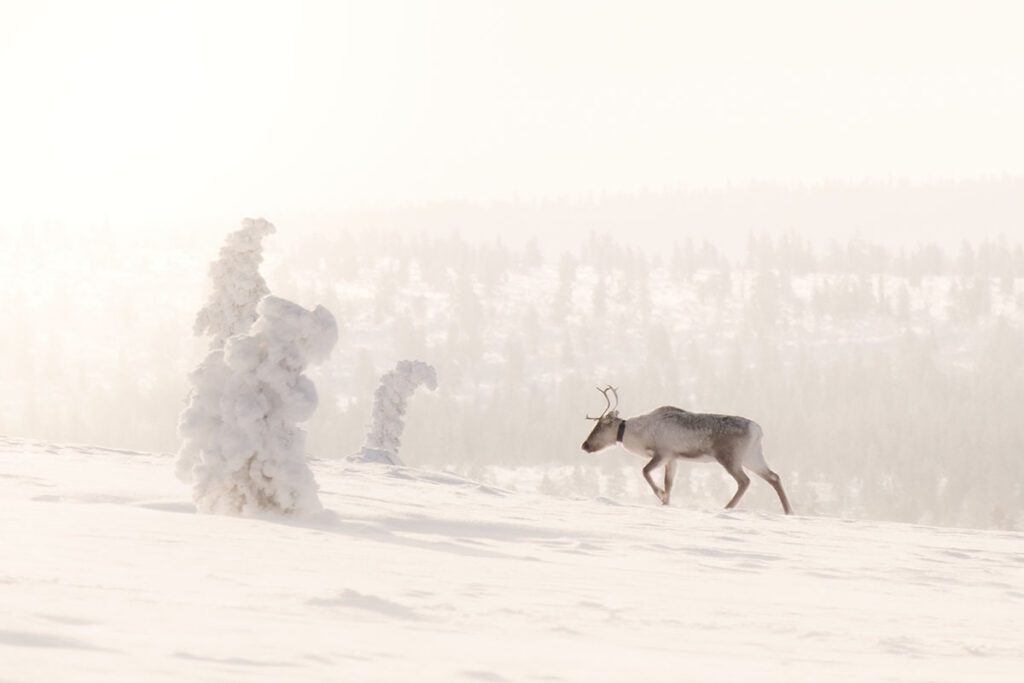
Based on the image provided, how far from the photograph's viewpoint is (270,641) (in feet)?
15.4

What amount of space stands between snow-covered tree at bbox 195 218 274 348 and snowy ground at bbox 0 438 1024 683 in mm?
23570

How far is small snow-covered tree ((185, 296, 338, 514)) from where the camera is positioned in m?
11.0

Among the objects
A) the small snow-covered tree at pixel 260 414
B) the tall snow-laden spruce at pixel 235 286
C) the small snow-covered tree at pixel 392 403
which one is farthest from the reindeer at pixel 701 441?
the small snow-covered tree at pixel 392 403

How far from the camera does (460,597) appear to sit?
688cm

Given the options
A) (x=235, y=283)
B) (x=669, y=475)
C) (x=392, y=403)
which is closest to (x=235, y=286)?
(x=235, y=283)

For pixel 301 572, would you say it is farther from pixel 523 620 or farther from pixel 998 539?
pixel 998 539

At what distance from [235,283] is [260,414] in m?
26.4

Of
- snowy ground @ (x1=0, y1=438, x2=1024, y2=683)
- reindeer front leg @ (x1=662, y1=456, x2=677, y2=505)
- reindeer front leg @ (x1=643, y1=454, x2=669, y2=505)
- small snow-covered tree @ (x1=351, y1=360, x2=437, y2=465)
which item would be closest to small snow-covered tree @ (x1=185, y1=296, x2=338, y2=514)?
snowy ground @ (x1=0, y1=438, x2=1024, y2=683)

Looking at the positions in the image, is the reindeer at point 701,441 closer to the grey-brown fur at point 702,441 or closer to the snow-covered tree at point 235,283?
the grey-brown fur at point 702,441

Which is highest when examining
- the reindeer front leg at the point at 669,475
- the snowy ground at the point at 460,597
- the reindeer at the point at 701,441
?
the reindeer at the point at 701,441

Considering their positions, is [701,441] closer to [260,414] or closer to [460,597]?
[260,414]

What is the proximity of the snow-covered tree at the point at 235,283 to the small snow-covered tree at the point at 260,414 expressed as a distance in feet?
82.5

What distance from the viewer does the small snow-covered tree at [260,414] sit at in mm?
11039

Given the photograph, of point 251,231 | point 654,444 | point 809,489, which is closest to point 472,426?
point 809,489
